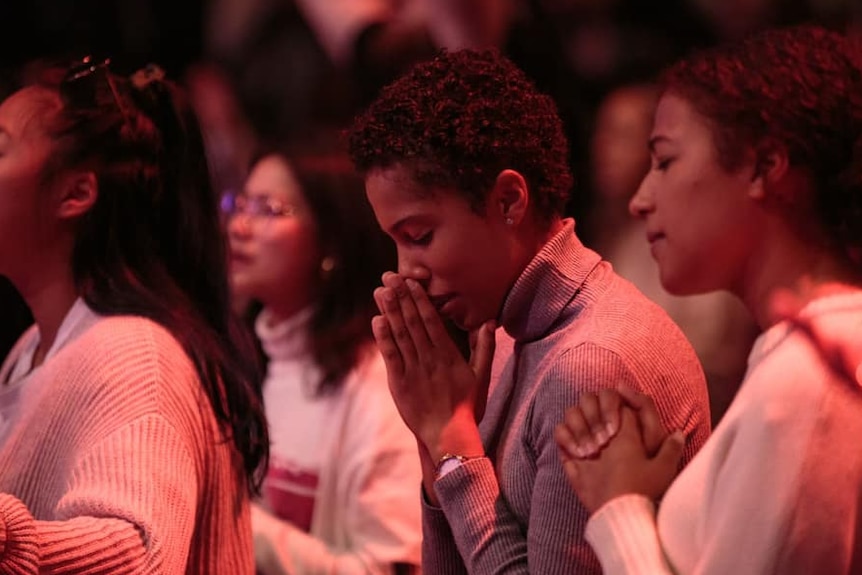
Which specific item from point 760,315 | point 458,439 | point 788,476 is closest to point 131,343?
point 458,439

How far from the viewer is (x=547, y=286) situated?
66.1 inches

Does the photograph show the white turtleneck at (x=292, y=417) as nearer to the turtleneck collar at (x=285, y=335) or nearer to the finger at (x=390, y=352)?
the turtleneck collar at (x=285, y=335)

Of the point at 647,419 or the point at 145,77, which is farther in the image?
the point at 145,77

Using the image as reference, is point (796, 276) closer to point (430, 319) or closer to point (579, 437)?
point (579, 437)

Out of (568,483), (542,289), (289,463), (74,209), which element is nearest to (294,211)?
(289,463)

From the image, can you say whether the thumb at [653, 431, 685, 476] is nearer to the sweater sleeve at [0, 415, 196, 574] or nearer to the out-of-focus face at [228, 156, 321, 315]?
the sweater sleeve at [0, 415, 196, 574]

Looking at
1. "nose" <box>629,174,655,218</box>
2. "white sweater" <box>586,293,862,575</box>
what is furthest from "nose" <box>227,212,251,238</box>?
"white sweater" <box>586,293,862,575</box>

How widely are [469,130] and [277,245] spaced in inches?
55.2

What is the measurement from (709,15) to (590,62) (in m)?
0.33

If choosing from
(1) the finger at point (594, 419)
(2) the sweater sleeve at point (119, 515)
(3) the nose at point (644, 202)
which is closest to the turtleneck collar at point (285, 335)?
(2) the sweater sleeve at point (119, 515)

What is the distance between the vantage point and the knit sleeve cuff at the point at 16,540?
5.12ft

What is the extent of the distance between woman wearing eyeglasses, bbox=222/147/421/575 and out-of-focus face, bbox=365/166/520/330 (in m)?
1.02

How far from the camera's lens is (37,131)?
2062 mm

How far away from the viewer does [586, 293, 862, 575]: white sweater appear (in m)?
1.26
